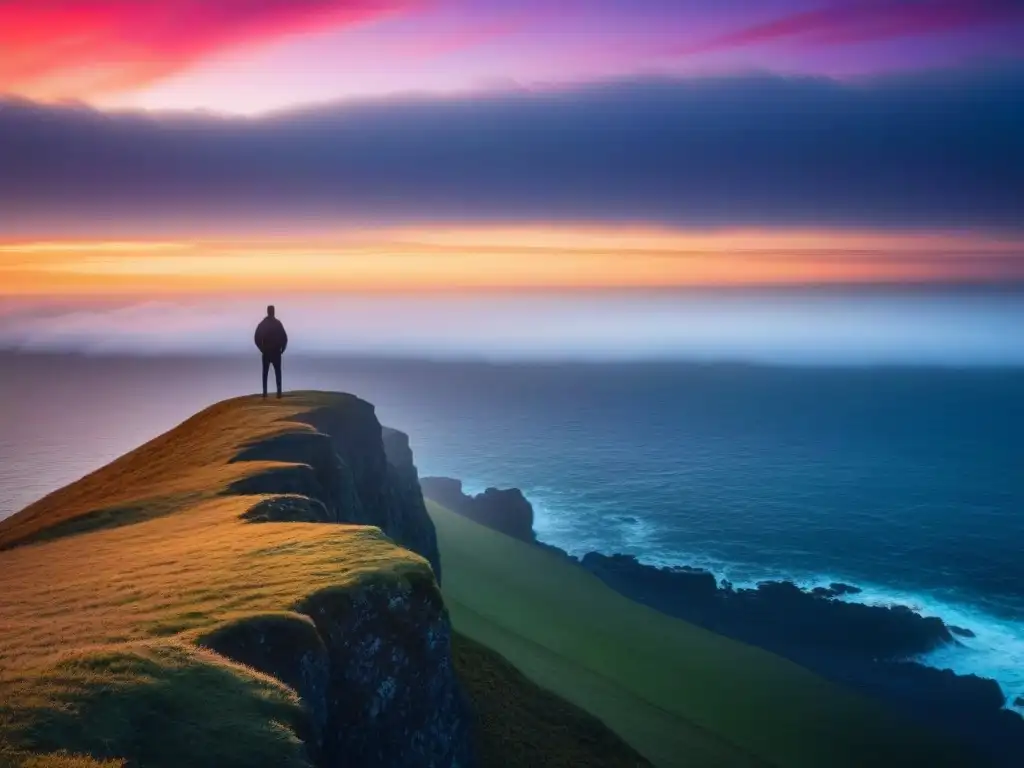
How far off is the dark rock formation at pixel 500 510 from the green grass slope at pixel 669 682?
2175 centimetres

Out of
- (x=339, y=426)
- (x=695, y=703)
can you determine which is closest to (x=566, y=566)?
(x=695, y=703)

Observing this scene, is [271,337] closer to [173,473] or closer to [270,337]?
[270,337]

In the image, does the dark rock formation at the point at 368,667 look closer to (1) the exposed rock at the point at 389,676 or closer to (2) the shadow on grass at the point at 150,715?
(1) the exposed rock at the point at 389,676

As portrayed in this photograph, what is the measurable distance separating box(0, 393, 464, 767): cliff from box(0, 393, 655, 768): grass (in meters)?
0.06

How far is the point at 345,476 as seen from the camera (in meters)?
46.2

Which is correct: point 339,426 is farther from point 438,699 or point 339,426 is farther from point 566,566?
point 566,566

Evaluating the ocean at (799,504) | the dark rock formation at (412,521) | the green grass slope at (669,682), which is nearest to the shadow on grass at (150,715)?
the green grass slope at (669,682)

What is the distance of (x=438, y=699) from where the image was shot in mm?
25250

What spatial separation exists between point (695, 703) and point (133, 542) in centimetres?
4823

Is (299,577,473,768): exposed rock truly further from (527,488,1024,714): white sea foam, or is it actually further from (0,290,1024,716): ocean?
(0,290,1024,716): ocean

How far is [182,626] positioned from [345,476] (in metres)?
26.6

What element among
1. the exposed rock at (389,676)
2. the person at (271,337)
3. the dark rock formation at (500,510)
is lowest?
the dark rock formation at (500,510)

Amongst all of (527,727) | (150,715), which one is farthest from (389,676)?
(527,727)

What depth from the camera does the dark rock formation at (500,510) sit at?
109 m
